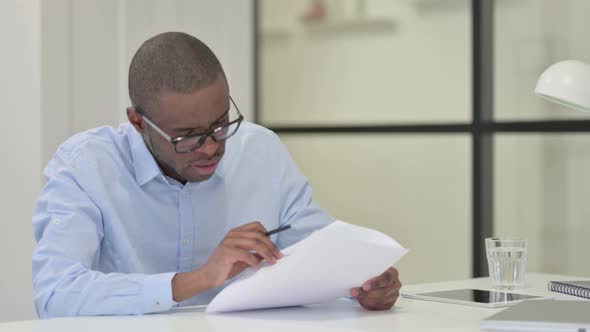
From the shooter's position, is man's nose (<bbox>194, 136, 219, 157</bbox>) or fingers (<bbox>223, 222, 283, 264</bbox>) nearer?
fingers (<bbox>223, 222, 283, 264</bbox>)

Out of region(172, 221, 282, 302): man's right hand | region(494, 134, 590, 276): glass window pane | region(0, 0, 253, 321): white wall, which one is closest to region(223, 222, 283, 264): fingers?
region(172, 221, 282, 302): man's right hand

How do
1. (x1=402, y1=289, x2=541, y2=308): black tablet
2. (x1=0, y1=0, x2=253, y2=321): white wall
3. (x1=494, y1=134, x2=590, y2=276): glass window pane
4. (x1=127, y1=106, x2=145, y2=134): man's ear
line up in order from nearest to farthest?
(x1=402, y1=289, x2=541, y2=308): black tablet
(x1=127, y1=106, x2=145, y2=134): man's ear
(x1=494, y1=134, x2=590, y2=276): glass window pane
(x1=0, y1=0, x2=253, y2=321): white wall

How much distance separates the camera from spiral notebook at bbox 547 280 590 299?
71.4 inches

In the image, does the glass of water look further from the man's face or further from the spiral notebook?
the man's face

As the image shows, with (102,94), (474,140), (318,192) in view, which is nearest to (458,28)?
(474,140)

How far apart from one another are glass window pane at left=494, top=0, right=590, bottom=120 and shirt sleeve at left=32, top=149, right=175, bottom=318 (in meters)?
1.61

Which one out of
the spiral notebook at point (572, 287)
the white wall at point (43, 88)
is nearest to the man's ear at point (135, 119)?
the spiral notebook at point (572, 287)

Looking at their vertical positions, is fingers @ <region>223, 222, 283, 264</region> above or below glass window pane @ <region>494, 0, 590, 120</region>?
below

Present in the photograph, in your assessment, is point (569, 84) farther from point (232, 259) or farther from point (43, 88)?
point (43, 88)

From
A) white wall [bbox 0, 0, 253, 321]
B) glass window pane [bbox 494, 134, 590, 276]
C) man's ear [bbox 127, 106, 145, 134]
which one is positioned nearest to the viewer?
man's ear [bbox 127, 106, 145, 134]

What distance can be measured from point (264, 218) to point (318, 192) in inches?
61.6

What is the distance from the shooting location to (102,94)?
10.7 feet

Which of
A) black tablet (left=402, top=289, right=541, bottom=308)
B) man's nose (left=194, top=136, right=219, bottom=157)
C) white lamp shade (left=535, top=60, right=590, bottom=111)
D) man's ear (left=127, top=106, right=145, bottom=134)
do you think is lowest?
black tablet (left=402, top=289, right=541, bottom=308)

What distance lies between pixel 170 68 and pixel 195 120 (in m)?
0.12
